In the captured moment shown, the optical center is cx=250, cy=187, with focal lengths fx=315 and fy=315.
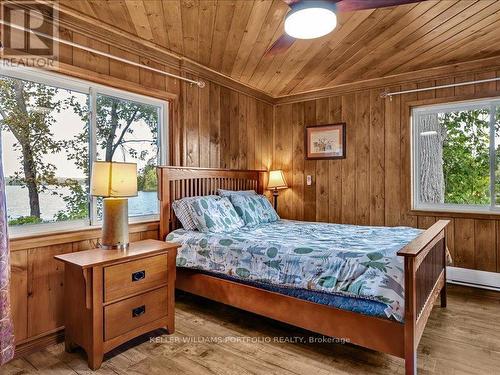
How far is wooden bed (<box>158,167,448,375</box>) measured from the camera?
Answer: 1.79m

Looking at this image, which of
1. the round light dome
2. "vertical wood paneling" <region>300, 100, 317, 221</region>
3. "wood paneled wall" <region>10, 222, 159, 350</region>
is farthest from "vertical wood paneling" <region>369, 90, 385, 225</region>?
"wood paneled wall" <region>10, 222, 159, 350</region>

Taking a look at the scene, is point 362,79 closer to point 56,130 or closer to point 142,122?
point 142,122

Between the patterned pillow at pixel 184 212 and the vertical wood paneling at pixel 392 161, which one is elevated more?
the vertical wood paneling at pixel 392 161

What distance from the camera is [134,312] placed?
224 centimetres

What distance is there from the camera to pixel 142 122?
3129 millimetres

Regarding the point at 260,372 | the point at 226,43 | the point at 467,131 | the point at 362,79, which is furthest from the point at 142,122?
the point at 467,131

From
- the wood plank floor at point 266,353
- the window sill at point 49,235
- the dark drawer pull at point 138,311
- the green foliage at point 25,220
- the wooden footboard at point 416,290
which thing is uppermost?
the green foliage at point 25,220

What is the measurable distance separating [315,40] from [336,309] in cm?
232

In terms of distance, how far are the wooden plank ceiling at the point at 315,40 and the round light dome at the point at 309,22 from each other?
0.83 ft

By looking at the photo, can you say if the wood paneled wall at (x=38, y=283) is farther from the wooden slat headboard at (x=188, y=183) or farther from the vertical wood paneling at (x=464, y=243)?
the vertical wood paneling at (x=464, y=243)

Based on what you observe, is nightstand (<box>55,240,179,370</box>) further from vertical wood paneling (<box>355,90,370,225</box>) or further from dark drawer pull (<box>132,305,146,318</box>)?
vertical wood paneling (<box>355,90,370,225</box>)

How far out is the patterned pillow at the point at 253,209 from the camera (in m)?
3.45

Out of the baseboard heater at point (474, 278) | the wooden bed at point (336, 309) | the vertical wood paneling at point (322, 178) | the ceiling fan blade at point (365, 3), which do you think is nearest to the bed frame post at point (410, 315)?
the wooden bed at point (336, 309)

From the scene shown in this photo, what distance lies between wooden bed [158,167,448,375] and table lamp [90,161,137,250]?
71 centimetres
